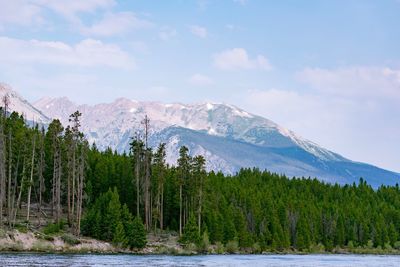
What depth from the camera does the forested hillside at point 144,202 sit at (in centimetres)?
10100

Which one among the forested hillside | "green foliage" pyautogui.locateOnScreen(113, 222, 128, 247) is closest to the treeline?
the forested hillside

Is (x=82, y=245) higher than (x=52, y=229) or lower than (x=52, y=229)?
lower

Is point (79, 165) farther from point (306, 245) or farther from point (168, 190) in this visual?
point (306, 245)

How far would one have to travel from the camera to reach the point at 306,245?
142 metres

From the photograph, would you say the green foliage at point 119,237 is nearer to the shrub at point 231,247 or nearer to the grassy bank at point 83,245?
the grassy bank at point 83,245

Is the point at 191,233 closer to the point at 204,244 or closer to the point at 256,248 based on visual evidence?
Result: the point at 204,244

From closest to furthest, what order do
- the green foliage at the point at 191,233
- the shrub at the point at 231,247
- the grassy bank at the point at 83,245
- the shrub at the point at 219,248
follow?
the grassy bank at the point at 83,245
the green foliage at the point at 191,233
the shrub at the point at 219,248
the shrub at the point at 231,247

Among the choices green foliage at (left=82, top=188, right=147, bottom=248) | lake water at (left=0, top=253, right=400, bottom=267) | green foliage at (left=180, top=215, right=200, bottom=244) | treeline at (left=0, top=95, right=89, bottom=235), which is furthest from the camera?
green foliage at (left=180, top=215, right=200, bottom=244)

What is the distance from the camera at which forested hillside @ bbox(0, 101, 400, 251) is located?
10100 centimetres

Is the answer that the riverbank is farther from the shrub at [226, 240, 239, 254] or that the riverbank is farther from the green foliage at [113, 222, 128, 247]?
the green foliage at [113, 222, 128, 247]

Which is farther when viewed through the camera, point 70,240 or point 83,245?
point 83,245

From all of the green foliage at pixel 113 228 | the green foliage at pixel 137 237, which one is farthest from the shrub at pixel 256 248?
the green foliage at pixel 137 237

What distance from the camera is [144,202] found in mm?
121500

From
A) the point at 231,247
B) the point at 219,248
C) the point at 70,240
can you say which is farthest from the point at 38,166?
the point at 231,247
